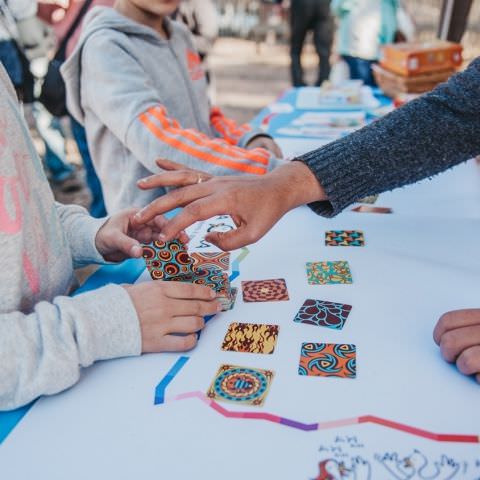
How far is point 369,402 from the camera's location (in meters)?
0.58

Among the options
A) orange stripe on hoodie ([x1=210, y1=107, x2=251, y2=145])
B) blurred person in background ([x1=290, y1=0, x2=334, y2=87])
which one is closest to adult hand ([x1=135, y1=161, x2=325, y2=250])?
orange stripe on hoodie ([x1=210, y1=107, x2=251, y2=145])

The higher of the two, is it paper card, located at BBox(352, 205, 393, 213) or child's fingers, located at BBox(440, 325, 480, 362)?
child's fingers, located at BBox(440, 325, 480, 362)

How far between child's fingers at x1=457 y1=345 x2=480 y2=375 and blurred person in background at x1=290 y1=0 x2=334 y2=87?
378cm

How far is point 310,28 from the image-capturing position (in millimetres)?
4141

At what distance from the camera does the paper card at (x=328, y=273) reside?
83cm

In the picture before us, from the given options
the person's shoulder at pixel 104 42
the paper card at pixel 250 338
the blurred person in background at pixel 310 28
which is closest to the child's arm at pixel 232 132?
the person's shoulder at pixel 104 42

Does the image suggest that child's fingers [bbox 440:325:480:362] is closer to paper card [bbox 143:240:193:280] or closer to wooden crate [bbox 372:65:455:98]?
paper card [bbox 143:240:193:280]

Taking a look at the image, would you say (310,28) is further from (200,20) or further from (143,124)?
(143,124)

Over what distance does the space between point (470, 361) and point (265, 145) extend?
0.98 metres

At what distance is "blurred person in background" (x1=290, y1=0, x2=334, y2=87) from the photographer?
12.9 feet

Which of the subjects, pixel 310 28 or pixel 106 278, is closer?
pixel 106 278

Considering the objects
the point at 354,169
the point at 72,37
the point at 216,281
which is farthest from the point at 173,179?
the point at 72,37

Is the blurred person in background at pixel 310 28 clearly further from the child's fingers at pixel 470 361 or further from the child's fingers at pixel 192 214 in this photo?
the child's fingers at pixel 470 361

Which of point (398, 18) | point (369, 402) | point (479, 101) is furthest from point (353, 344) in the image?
point (398, 18)
